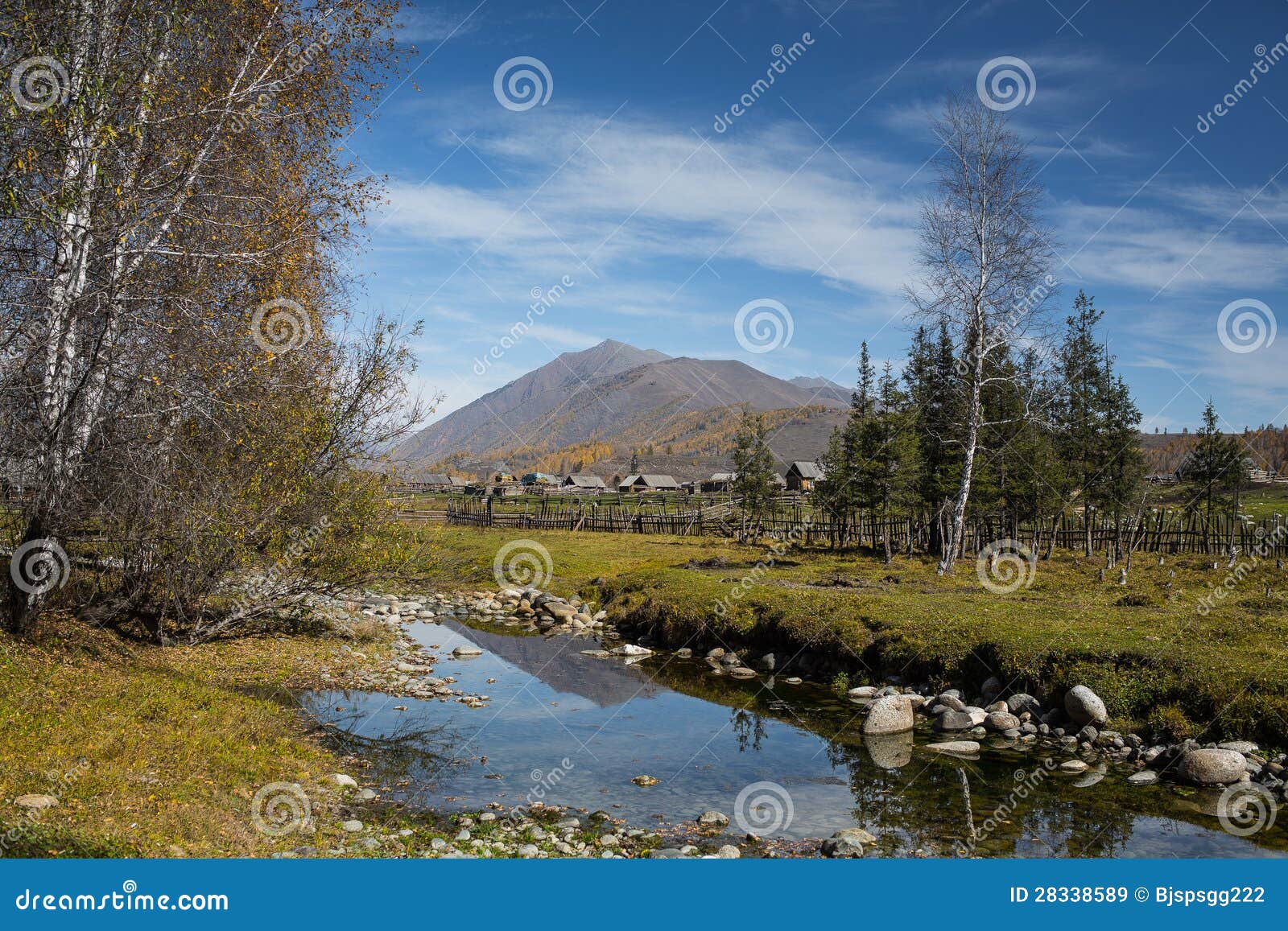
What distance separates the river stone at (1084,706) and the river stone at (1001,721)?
0.89 m

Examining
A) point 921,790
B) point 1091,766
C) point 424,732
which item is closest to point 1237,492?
point 1091,766

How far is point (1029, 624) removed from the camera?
16922 millimetres

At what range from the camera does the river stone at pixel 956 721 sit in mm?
14250

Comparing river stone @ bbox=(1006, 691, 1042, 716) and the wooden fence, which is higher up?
the wooden fence

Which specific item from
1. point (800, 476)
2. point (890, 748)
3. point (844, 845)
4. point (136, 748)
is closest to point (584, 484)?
point (800, 476)

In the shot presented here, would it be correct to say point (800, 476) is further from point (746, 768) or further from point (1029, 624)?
point (746, 768)

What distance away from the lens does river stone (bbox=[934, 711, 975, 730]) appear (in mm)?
14250

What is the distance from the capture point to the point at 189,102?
12.5m

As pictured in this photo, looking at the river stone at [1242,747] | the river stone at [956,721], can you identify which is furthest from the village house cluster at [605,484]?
the river stone at [1242,747]

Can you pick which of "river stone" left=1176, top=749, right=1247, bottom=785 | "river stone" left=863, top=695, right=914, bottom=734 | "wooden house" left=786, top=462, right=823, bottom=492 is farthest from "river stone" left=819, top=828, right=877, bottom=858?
"wooden house" left=786, top=462, right=823, bottom=492

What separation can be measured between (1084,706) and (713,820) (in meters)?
7.37

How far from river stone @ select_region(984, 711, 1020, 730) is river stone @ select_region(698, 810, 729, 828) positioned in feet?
21.3

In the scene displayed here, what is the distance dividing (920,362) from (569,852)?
131 feet

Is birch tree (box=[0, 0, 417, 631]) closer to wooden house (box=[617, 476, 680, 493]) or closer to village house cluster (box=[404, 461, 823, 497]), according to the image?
village house cluster (box=[404, 461, 823, 497])
